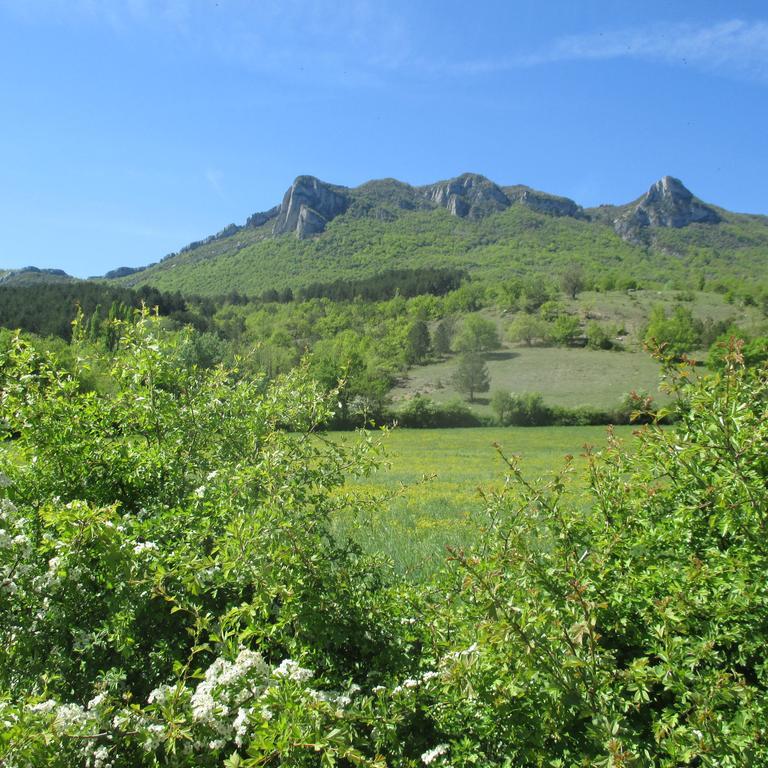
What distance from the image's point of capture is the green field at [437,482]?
250 inches

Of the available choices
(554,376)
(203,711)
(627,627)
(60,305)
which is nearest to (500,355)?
(554,376)

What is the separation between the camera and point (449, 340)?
9775cm

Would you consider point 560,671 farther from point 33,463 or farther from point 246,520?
point 33,463

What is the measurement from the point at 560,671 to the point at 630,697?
84 cm

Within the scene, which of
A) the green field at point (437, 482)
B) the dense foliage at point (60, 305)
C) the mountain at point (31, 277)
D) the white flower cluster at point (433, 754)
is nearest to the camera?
the white flower cluster at point (433, 754)

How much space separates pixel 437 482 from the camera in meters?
19.0

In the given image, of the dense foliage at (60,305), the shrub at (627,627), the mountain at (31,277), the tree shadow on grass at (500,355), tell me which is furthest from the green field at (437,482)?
Result: the mountain at (31,277)

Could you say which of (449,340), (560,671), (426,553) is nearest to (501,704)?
(560,671)

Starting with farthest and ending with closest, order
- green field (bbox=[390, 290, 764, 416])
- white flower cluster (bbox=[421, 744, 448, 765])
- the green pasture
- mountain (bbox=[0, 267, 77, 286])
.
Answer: mountain (bbox=[0, 267, 77, 286]) → green field (bbox=[390, 290, 764, 416]) → the green pasture → white flower cluster (bbox=[421, 744, 448, 765])

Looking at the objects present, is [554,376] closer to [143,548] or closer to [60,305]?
[60,305]

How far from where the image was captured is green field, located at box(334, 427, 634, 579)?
6354 millimetres

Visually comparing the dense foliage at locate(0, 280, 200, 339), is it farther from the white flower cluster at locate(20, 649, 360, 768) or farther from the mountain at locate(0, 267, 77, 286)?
the mountain at locate(0, 267, 77, 286)

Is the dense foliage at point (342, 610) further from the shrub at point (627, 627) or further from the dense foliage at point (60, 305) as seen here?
the dense foliage at point (60, 305)

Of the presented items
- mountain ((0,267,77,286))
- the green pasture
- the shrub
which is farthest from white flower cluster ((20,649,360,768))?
mountain ((0,267,77,286))
